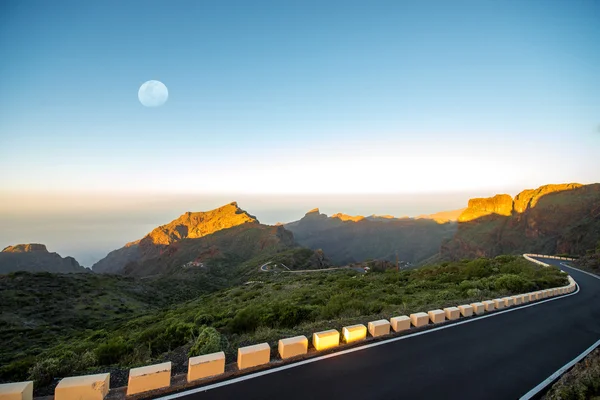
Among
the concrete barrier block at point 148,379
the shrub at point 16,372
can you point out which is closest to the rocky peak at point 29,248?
the shrub at point 16,372

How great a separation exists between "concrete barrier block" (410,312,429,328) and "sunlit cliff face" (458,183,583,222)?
153 meters

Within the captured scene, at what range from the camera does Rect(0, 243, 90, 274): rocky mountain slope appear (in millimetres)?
161375

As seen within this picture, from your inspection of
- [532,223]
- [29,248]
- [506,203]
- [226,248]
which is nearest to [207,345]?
[226,248]

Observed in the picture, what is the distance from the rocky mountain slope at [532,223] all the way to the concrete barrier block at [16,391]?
367 feet

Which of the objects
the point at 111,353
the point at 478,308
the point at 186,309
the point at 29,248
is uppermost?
the point at 478,308

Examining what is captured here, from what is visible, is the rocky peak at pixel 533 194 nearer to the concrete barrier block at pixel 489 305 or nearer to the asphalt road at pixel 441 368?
the concrete barrier block at pixel 489 305

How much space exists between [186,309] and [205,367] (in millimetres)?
22818

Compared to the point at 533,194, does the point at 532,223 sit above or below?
below

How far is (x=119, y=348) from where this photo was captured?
8.67m

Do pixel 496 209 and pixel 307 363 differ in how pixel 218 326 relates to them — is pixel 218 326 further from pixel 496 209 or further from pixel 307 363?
pixel 496 209

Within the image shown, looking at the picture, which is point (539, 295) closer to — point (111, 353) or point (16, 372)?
point (111, 353)

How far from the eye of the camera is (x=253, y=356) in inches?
244

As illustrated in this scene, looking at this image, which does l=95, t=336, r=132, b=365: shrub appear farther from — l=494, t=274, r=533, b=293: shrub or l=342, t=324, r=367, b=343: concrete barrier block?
l=494, t=274, r=533, b=293: shrub

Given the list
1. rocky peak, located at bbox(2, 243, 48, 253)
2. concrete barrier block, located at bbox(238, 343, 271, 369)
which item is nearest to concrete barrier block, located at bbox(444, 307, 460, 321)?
concrete barrier block, located at bbox(238, 343, 271, 369)
